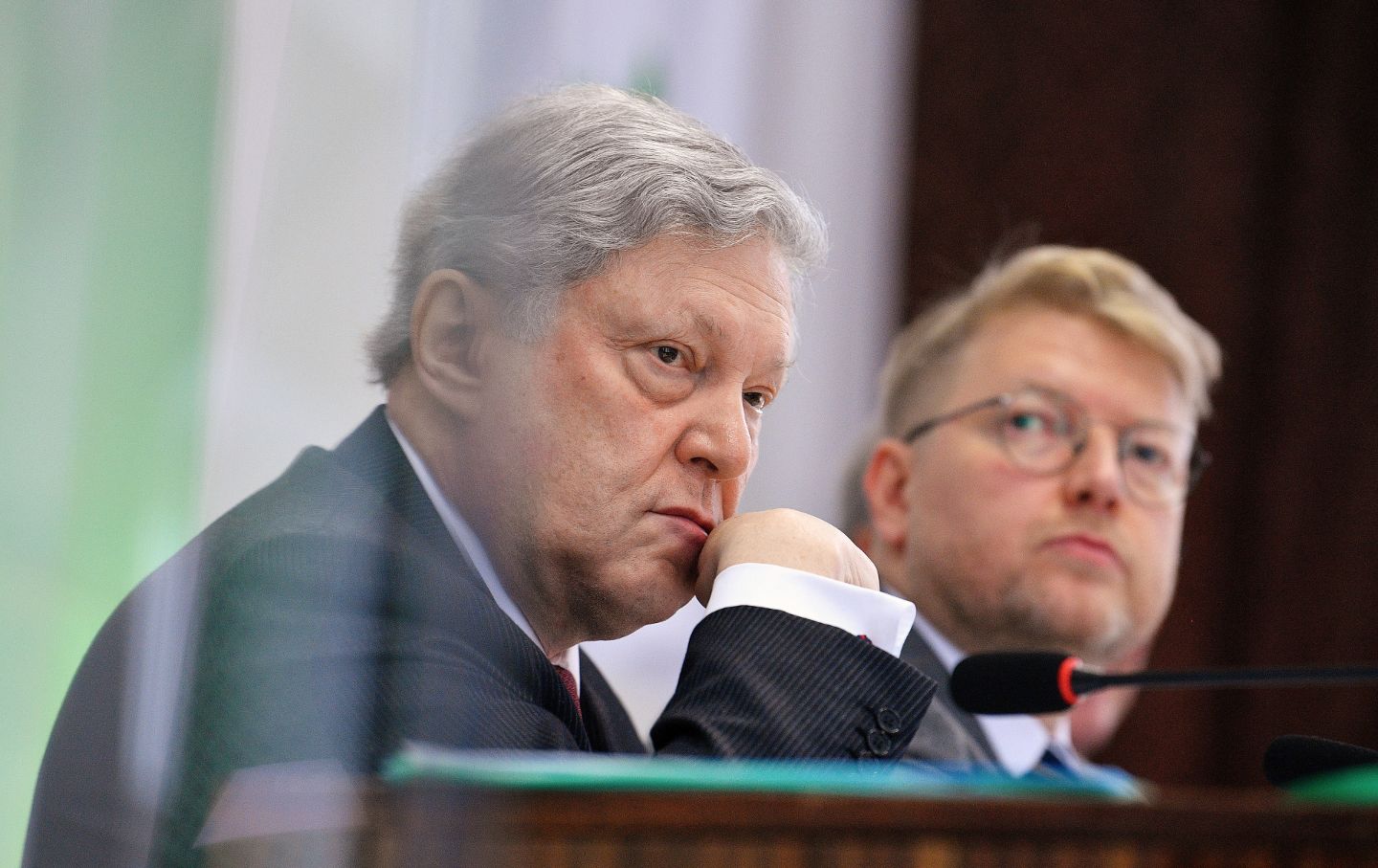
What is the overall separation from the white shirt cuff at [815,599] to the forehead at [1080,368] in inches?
43.8

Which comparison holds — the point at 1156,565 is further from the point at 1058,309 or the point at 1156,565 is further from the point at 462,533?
the point at 462,533

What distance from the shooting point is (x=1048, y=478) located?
2.17m

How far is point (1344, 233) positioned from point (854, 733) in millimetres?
3050

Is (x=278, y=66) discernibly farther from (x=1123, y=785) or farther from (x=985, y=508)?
(x=985, y=508)

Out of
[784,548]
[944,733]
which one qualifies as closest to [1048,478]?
[944,733]

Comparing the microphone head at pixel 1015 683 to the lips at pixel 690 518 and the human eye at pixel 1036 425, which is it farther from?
the human eye at pixel 1036 425

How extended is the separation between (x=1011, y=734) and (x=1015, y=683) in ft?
3.29

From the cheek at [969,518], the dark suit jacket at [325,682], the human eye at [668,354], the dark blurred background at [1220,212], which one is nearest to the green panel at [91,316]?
the dark suit jacket at [325,682]

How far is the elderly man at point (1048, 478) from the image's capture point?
7.05ft

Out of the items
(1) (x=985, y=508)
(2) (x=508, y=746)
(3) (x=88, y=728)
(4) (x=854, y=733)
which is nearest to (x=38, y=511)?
(3) (x=88, y=728)

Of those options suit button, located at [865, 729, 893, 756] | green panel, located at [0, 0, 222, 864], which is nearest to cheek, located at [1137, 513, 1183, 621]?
suit button, located at [865, 729, 893, 756]

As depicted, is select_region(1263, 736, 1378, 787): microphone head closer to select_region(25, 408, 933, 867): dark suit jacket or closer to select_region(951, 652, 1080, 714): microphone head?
select_region(951, 652, 1080, 714): microphone head

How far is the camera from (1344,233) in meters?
3.62

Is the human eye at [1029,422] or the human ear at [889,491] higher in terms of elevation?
the human eye at [1029,422]
